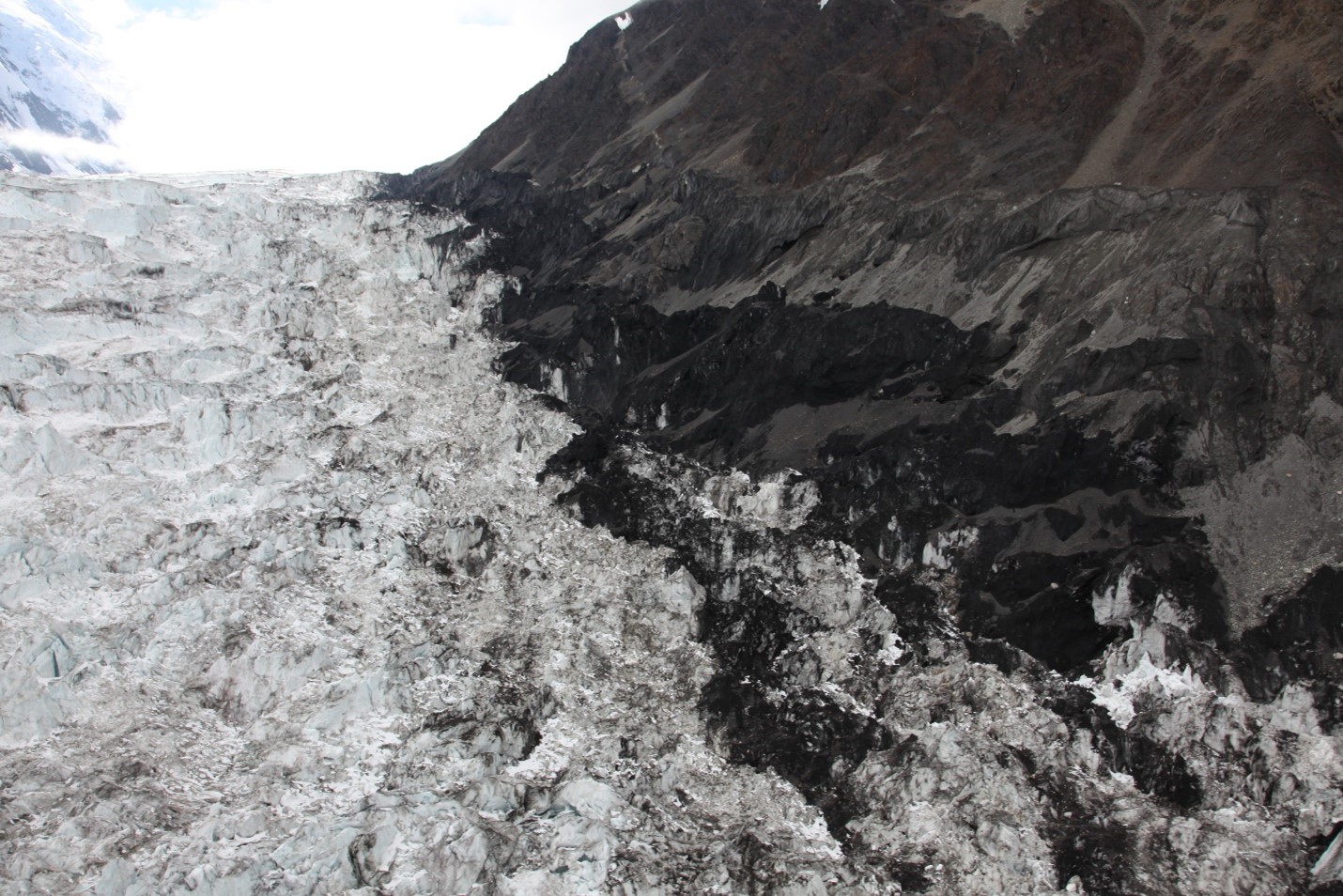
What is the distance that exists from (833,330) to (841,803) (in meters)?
25.8

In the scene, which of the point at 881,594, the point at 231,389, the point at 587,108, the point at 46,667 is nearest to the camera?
the point at 46,667

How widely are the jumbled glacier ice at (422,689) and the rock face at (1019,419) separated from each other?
0.89 feet

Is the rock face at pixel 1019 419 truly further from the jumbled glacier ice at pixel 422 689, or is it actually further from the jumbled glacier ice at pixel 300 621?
the jumbled glacier ice at pixel 300 621

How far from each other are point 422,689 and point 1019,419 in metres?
24.2

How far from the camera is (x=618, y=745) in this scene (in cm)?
2875

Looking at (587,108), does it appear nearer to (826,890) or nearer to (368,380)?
(368,380)

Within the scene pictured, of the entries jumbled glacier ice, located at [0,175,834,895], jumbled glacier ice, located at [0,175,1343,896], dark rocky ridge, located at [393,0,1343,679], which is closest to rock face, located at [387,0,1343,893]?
dark rocky ridge, located at [393,0,1343,679]

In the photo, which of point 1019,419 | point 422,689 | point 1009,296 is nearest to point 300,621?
point 422,689

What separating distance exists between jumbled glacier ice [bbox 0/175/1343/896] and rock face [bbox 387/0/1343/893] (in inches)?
10.7

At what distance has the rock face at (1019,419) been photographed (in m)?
26.8

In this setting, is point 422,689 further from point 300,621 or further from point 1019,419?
point 1019,419

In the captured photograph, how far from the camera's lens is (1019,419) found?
38812 millimetres

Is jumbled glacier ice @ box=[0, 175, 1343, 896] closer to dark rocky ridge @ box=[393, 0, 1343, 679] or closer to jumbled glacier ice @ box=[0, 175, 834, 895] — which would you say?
jumbled glacier ice @ box=[0, 175, 834, 895]

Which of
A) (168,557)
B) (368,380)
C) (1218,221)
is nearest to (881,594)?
(1218,221)
